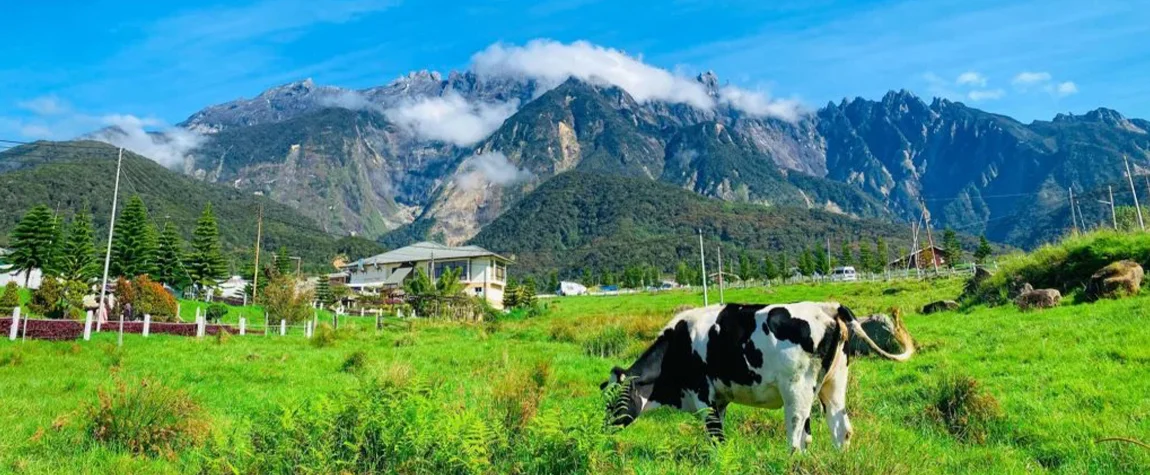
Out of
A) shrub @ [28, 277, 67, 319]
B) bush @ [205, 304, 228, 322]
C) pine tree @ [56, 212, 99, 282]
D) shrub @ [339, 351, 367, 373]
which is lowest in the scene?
shrub @ [339, 351, 367, 373]

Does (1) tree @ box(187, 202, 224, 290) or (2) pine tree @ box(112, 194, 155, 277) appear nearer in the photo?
(2) pine tree @ box(112, 194, 155, 277)

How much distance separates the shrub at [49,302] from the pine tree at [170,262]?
23627mm

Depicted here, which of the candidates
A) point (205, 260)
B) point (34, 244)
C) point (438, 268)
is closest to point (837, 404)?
point (205, 260)

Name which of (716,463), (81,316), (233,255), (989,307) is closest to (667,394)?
(716,463)

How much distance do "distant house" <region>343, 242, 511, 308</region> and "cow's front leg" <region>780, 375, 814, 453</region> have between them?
60278 millimetres

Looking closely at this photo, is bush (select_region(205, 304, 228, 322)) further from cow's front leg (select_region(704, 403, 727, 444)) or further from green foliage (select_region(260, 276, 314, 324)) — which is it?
cow's front leg (select_region(704, 403, 727, 444))

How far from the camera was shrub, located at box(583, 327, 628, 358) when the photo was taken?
16.8m

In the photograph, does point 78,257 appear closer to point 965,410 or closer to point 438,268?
point 438,268

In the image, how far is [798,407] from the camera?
6.37 metres

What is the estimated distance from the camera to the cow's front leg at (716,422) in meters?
6.73

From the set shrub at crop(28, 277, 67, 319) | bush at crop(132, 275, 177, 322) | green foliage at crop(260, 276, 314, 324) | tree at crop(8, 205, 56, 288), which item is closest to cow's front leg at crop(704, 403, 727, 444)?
green foliage at crop(260, 276, 314, 324)

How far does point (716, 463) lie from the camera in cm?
504

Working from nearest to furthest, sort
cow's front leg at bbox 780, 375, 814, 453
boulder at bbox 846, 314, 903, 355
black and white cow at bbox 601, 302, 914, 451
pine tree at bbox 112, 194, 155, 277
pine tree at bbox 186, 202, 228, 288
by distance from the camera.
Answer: cow's front leg at bbox 780, 375, 814, 453, black and white cow at bbox 601, 302, 914, 451, boulder at bbox 846, 314, 903, 355, pine tree at bbox 112, 194, 155, 277, pine tree at bbox 186, 202, 228, 288

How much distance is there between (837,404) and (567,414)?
3.18 metres
